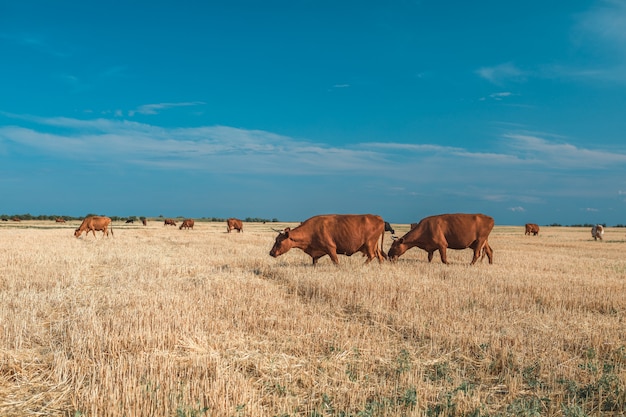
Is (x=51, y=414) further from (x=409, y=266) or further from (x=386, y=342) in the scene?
(x=409, y=266)

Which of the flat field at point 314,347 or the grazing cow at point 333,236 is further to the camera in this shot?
the grazing cow at point 333,236

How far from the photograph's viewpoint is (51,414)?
4.45 metres

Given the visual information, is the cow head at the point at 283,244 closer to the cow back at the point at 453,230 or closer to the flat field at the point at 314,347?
the flat field at the point at 314,347

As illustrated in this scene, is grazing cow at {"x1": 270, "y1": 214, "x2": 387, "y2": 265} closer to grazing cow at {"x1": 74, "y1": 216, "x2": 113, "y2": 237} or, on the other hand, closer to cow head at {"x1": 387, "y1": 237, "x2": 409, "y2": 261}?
cow head at {"x1": 387, "y1": 237, "x2": 409, "y2": 261}

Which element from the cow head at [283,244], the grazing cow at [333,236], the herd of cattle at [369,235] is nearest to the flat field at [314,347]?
the cow head at [283,244]

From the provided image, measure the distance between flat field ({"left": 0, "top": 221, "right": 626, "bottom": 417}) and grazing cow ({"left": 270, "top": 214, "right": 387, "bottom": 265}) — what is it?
12.6 ft

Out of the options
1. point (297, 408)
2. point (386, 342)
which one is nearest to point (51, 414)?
point (297, 408)

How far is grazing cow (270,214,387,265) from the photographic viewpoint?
16.0m

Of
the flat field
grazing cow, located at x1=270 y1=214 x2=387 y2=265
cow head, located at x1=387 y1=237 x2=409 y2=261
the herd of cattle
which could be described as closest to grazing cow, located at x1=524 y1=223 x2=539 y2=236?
the herd of cattle

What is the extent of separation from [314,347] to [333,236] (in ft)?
32.3

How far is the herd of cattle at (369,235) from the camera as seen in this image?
16125mm

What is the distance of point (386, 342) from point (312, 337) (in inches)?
43.4

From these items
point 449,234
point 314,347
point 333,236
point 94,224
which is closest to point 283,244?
point 333,236

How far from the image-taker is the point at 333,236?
53.6 feet
